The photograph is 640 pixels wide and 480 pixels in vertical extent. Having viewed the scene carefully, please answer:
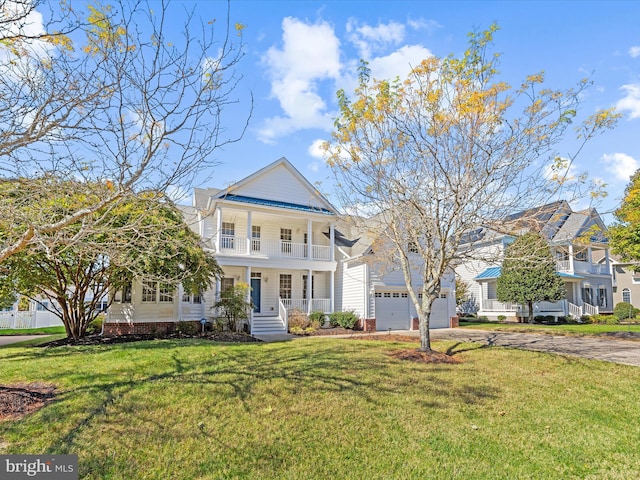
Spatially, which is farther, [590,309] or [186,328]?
[590,309]

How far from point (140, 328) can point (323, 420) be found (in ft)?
45.9

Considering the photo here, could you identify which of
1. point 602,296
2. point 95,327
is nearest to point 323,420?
point 95,327

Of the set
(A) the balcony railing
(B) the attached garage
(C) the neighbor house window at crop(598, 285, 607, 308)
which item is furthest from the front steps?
(C) the neighbor house window at crop(598, 285, 607, 308)

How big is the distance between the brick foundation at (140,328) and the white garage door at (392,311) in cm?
904

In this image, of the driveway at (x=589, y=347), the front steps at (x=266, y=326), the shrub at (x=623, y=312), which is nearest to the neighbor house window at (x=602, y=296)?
the shrub at (x=623, y=312)

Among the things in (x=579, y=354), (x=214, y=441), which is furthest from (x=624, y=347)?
(x=214, y=441)

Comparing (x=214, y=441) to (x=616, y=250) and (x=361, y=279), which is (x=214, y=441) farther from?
(x=616, y=250)

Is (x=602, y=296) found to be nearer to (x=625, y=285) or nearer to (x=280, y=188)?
(x=625, y=285)

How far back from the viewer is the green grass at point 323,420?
168 inches

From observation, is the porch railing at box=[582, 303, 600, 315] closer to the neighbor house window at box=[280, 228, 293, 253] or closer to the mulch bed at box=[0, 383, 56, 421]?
the neighbor house window at box=[280, 228, 293, 253]

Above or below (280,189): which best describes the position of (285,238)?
below

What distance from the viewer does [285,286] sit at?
21016 mm

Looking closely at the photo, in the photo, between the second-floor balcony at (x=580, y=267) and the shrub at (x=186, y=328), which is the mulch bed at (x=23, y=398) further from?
the second-floor balcony at (x=580, y=267)

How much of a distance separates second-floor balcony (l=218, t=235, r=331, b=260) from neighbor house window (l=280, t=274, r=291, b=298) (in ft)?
4.43
